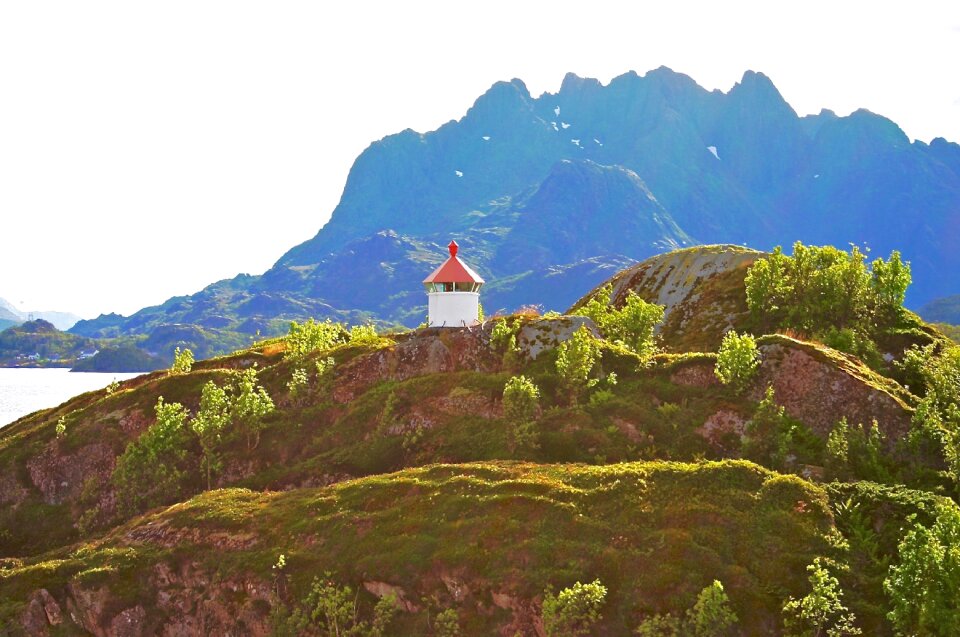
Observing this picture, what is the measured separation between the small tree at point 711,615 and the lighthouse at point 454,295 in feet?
131

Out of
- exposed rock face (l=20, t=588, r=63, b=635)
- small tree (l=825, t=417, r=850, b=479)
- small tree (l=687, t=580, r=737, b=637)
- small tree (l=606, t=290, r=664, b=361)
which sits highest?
small tree (l=606, t=290, r=664, b=361)

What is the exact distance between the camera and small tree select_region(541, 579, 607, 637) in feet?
107

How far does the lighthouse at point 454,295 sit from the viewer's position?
223 feet

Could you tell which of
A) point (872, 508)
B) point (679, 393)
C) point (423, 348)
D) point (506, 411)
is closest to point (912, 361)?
point (679, 393)

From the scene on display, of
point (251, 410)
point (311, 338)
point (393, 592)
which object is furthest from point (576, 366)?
point (311, 338)

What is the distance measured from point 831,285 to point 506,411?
39.6 m

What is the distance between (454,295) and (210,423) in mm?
25196

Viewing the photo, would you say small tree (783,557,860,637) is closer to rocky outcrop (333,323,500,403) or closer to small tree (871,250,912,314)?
rocky outcrop (333,323,500,403)

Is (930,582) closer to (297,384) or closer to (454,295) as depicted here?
(454,295)

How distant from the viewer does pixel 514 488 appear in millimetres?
42188

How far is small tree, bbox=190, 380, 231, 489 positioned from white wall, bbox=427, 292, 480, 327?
69.7ft

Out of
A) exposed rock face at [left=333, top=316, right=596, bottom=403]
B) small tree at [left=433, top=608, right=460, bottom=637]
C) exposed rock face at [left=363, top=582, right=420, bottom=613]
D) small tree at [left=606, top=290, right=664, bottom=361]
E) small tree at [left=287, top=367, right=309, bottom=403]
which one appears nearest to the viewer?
small tree at [left=433, top=608, right=460, bottom=637]

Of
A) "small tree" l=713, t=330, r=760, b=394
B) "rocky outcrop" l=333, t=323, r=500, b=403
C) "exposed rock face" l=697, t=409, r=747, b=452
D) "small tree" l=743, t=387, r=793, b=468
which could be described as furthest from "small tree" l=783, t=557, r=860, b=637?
"rocky outcrop" l=333, t=323, r=500, b=403

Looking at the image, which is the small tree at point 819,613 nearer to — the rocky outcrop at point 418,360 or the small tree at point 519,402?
the small tree at point 519,402
